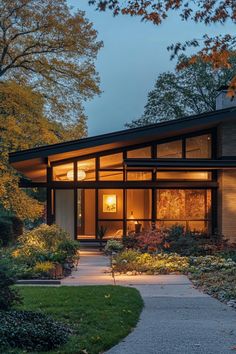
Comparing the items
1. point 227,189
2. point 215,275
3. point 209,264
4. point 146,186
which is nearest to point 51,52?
point 146,186

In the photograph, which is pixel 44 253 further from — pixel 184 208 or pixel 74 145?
pixel 184 208

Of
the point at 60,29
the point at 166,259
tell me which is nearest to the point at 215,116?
the point at 166,259

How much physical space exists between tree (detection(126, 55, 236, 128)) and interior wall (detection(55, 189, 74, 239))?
2630cm

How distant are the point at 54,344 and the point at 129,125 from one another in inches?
1692

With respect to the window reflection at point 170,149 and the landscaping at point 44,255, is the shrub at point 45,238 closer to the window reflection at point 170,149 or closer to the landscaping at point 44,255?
the landscaping at point 44,255

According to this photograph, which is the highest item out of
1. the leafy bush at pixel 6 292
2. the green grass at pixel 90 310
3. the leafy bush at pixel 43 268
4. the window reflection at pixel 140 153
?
the window reflection at pixel 140 153

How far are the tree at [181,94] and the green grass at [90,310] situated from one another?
36435 millimetres

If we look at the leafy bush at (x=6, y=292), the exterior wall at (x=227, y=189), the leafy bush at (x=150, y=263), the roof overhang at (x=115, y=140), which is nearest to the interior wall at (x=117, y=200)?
the roof overhang at (x=115, y=140)

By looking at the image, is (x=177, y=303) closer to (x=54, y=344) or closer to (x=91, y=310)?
(x=91, y=310)

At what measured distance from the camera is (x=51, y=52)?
2336 cm

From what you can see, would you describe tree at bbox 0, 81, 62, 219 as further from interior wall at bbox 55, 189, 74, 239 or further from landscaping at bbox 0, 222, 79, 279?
landscaping at bbox 0, 222, 79, 279

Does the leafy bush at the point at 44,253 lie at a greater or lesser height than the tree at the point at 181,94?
lesser

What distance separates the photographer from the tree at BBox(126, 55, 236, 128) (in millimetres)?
45938

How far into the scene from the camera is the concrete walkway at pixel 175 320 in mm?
6332
